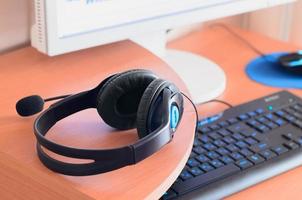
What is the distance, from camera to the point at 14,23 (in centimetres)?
94

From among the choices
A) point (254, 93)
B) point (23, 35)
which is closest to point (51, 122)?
point (23, 35)

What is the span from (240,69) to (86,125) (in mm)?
512

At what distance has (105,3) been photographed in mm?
836

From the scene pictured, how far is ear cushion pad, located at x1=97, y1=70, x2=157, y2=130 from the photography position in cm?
66

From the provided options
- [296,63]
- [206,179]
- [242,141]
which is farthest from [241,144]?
[296,63]

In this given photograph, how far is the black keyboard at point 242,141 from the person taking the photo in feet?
2.52

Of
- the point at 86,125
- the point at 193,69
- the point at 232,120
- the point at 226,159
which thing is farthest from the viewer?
the point at 193,69

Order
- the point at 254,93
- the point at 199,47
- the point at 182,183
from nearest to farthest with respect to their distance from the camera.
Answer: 1. the point at 182,183
2. the point at 254,93
3. the point at 199,47

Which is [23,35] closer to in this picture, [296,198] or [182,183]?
[182,183]

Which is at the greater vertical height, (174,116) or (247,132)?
(174,116)

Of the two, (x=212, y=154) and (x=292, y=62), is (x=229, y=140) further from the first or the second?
(x=292, y=62)

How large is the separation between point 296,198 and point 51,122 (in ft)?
1.13

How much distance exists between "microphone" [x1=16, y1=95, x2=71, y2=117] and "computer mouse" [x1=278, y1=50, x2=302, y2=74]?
566mm

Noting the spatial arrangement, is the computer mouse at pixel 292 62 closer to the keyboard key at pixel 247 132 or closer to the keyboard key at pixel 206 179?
the keyboard key at pixel 247 132
